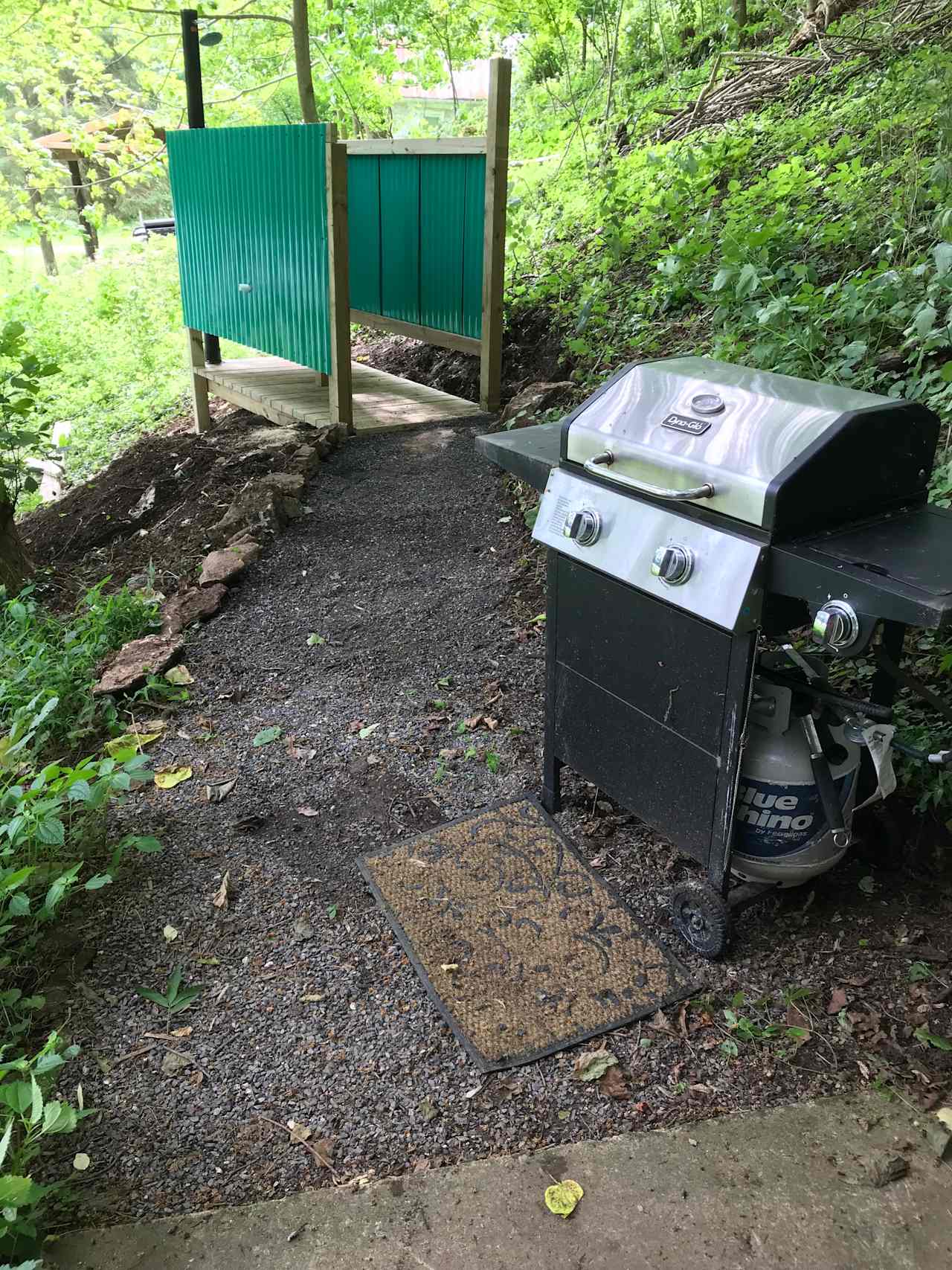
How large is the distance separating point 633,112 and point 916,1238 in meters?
9.36

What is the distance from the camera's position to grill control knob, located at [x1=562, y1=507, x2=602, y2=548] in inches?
91.0

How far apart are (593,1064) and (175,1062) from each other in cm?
99

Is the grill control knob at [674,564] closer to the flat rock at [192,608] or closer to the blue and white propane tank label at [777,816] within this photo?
the blue and white propane tank label at [777,816]

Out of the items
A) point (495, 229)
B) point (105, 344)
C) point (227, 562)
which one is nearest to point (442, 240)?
point (495, 229)

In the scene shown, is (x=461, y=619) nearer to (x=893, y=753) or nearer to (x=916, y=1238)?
(x=893, y=753)

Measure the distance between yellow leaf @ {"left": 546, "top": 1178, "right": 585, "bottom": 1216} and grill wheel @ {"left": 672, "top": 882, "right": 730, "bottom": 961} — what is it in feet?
2.35

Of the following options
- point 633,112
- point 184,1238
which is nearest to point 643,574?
point 184,1238

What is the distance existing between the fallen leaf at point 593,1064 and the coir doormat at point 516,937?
0.05 meters

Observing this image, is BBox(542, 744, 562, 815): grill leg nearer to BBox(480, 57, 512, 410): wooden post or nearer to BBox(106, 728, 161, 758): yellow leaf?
BBox(106, 728, 161, 758): yellow leaf

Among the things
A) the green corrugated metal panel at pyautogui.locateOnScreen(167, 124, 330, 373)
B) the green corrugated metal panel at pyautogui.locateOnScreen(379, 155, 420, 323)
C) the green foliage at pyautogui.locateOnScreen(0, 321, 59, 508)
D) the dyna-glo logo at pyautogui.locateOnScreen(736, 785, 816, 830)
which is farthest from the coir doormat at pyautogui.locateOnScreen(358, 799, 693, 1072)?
the green corrugated metal panel at pyautogui.locateOnScreen(379, 155, 420, 323)

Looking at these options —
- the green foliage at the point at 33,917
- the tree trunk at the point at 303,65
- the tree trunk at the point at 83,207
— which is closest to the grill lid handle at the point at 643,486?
the green foliage at the point at 33,917

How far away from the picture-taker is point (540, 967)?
93.7 inches

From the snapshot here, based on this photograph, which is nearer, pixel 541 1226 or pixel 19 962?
pixel 541 1226

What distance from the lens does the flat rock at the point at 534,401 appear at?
17.7 feet
